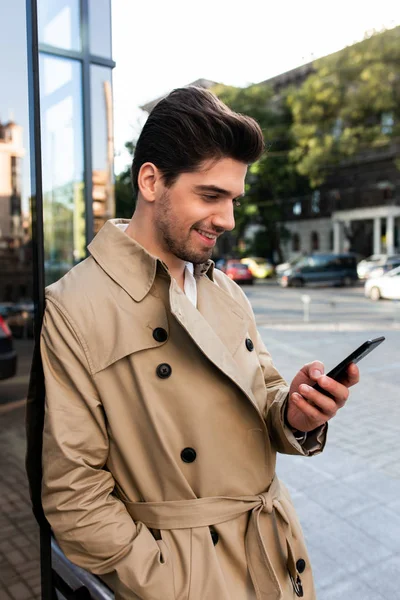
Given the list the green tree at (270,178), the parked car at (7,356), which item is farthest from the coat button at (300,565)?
the green tree at (270,178)

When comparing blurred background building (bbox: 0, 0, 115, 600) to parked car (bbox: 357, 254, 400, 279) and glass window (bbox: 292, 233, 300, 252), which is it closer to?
parked car (bbox: 357, 254, 400, 279)

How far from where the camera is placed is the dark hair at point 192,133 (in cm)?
127

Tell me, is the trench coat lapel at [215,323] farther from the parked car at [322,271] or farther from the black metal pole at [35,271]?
the parked car at [322,271]

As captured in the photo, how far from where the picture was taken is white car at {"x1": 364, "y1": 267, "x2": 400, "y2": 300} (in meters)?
17.3

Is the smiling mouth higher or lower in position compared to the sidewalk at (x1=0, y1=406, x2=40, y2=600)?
higher

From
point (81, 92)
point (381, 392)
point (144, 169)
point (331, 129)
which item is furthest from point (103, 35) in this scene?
point (331, 129)

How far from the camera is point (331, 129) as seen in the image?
1177 inches

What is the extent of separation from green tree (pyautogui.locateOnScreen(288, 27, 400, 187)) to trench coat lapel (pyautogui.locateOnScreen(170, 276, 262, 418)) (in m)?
26.7

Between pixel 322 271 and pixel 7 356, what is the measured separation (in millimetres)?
24216

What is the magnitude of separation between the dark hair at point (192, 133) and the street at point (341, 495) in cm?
82

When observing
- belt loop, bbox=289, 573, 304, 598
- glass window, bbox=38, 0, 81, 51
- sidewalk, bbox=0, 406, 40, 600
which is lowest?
sidewalk, bbox=0, 406, 40, 600

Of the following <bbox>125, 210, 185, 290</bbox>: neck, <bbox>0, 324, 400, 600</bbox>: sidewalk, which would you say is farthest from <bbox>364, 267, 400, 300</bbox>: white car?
<bbox>125, 210, 185, 290</bbox>: neck

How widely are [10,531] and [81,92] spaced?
255cm

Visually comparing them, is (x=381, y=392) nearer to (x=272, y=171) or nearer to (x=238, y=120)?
(x=238, y=120)
